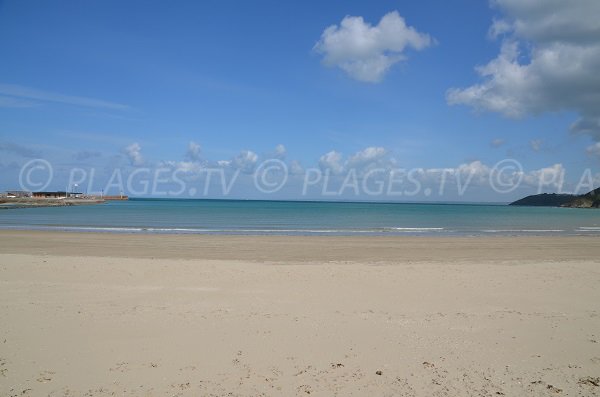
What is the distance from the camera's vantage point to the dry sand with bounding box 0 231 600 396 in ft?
16.5

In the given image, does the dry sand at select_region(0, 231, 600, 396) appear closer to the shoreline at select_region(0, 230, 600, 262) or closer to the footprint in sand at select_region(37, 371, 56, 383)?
the footprint in sand at select_region(37, 371, 56, 383)

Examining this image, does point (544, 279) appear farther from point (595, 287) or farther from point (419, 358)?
point (419, 358)

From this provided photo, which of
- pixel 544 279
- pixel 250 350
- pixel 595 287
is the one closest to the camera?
pixel 250 350

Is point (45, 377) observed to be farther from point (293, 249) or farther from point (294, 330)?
point (293, 249)

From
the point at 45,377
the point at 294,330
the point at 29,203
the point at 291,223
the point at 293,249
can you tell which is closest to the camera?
the point at 45,377

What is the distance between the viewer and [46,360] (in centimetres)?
554

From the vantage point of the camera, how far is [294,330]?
6.83m

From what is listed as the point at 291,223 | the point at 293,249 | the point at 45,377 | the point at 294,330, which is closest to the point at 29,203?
the point at 291,223

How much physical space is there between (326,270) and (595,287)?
6819mm

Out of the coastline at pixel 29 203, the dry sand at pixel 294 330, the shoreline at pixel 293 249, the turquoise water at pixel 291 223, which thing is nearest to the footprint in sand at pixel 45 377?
the dry sand at pixel 294 330

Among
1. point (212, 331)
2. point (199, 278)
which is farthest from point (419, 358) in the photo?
point (199, 278)

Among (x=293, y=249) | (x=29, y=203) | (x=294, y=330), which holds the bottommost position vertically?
(x=29, y=203)

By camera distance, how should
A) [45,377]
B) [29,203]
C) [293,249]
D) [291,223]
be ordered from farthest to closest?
[29,203]
[291,223]
[293,249]
[45,377]

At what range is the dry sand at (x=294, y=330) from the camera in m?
5.04
